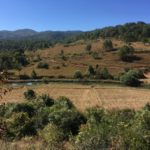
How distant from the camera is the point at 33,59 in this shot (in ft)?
529

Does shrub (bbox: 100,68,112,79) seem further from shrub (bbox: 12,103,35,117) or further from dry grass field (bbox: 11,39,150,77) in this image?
shrub (bbox: 12,103,35,117)

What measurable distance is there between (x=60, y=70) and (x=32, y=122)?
95.2 meters

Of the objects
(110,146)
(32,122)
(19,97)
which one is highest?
(110,146)

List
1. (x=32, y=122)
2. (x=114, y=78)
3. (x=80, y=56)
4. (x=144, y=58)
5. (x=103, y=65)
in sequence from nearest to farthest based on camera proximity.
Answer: (x=32, y=122), (x=114, y=78), (x=103, y=65), (x=144, y=58), (x=80, y=56)

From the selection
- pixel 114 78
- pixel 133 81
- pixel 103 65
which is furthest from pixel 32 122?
pixel 103 65

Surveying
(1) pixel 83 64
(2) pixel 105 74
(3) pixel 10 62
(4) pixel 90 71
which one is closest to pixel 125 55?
(1) pixel 83 64

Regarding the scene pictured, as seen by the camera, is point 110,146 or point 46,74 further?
point 46,74

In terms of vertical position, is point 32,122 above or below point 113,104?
above

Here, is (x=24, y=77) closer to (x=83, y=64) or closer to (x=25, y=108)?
(x=83, y=64)

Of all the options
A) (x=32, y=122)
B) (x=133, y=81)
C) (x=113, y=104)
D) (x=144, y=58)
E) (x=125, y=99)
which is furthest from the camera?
(x=144, y=58)

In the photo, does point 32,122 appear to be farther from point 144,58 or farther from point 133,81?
point 144,58

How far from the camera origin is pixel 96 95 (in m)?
87.9

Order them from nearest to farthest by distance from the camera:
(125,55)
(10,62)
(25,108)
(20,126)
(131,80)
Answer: (10,62) → (20,126) → (25,108) → (131,80) → (125,55)

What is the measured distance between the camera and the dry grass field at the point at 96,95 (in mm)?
74938
